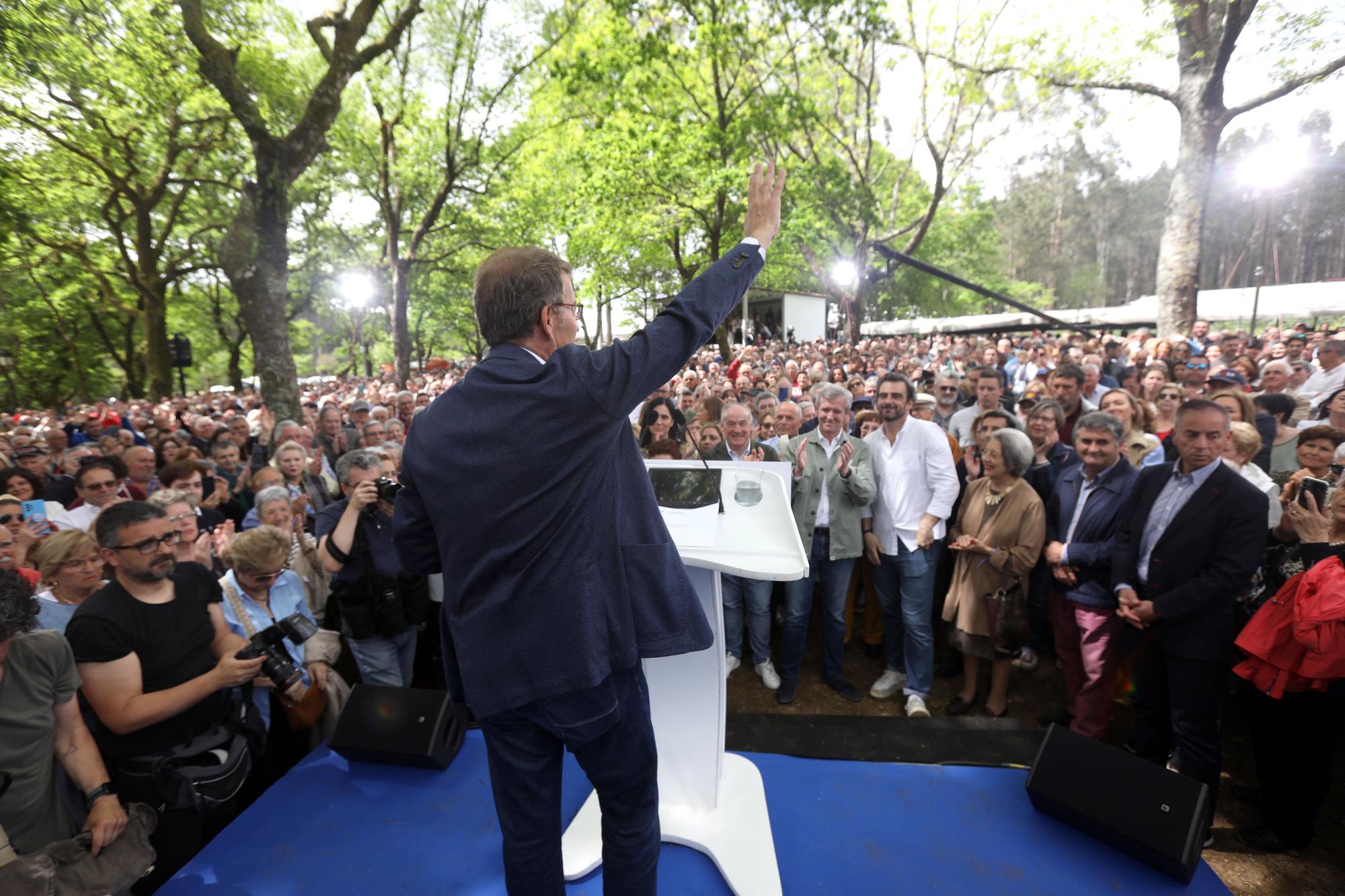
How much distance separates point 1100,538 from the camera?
11.1 ft

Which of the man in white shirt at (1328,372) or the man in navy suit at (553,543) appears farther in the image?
the man in white shirt at (1328,372)

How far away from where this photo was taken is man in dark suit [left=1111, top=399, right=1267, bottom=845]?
108 inches

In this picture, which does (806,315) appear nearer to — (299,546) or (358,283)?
(358,283)

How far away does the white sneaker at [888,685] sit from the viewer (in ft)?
14.2

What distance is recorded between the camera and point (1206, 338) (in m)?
13.5

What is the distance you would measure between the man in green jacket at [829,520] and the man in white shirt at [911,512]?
135mm

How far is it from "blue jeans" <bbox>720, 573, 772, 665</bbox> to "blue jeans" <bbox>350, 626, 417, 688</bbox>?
2084mm

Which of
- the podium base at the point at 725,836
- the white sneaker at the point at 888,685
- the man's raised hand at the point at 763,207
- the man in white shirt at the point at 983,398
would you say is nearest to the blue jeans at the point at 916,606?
the white sneaker at the point at 888,685

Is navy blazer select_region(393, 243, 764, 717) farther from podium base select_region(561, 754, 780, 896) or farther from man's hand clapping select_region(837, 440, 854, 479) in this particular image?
man's hand clapping select_region(837, 440, 854, 479)

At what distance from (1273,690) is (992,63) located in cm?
1506

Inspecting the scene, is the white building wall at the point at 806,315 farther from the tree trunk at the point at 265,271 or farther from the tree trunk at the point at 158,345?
the tree trunk at the point at 265,271

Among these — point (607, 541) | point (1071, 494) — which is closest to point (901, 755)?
point (1071, 494)

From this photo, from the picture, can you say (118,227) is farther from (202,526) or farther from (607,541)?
(607,541)

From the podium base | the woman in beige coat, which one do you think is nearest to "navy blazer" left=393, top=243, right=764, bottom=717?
the podium base
